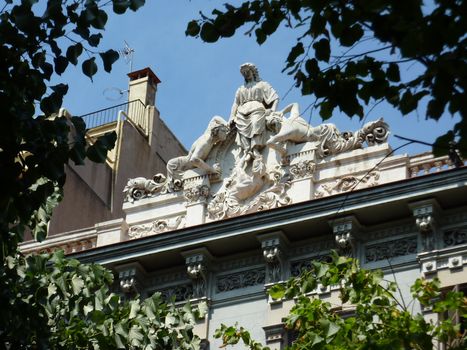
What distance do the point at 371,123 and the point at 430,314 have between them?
432cm

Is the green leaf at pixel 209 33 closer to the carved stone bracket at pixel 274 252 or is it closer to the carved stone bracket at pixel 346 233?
the carved stone bracket at pixel 346 233

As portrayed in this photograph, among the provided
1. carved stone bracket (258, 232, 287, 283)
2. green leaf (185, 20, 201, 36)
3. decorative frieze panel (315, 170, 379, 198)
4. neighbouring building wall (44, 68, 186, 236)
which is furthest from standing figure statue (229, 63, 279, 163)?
green leaf (185, 20, 201, 36)

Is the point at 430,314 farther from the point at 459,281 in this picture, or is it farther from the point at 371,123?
the point at 371,123

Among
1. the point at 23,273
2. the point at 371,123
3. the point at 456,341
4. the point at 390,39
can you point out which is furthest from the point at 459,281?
the point at 390,39

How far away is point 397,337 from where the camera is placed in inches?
739

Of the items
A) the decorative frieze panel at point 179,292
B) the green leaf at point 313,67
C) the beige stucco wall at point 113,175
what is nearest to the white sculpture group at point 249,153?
the decorative frieze panel at point 179,292

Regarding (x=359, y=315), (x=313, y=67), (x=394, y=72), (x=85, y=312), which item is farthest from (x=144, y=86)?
(x=394, y=72)

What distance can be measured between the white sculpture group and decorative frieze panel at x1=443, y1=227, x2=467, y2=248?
2.61 metres

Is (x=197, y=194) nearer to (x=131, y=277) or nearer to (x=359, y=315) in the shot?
(x=131, y=277)

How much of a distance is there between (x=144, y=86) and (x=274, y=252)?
1582cm

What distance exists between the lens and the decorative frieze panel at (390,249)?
88.7ft

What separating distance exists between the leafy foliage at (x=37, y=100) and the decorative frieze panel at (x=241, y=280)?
10.7 meters

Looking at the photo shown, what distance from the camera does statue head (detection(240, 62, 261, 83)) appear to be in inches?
1226

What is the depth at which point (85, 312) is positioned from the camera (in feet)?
74.9
